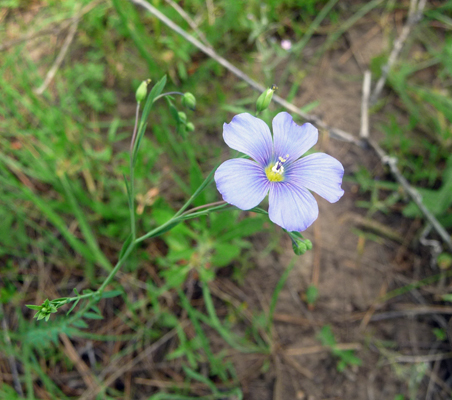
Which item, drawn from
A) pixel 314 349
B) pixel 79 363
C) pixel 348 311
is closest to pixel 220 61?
pixel 348 311

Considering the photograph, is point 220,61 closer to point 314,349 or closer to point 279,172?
point 279,172

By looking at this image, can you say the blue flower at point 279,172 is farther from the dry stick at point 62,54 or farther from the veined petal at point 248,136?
the dry stick at point 62,54

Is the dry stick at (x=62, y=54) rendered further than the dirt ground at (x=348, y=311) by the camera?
Yes

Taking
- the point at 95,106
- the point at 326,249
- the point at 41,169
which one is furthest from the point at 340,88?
the point at 41,169

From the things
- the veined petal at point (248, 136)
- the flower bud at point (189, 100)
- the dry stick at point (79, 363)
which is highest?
the flower bud at point (189, 100)

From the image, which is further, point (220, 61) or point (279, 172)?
point (220, 61)

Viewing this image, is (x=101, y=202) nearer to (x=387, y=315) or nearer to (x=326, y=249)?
(x=326, y=249)

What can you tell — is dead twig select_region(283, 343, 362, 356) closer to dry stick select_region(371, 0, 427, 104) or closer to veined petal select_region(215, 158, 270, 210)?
veined petal select_region(215, 158, 270, 210)

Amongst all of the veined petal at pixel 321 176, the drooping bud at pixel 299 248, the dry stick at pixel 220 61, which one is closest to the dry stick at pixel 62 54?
the dry stick at pixel 220 61
